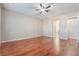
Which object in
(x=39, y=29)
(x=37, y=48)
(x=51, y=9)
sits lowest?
(x=37, y=48)

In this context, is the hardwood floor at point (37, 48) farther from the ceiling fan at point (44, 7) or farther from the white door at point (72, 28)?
the ceiling fan at point (44, 7)

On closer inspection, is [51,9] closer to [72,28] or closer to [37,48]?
[72,28]

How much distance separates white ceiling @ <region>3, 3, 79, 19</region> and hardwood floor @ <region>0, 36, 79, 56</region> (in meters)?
0.51

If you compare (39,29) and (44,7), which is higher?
(44,7)

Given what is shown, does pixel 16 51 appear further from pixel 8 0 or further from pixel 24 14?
pixel 8 0

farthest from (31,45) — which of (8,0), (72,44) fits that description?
(8,0)

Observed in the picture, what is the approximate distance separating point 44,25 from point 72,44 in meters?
0.64

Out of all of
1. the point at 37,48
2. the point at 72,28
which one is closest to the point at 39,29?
the point at 37,48

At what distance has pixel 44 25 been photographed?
189 cm

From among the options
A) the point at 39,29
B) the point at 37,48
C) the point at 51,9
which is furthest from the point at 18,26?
the point at 51,9

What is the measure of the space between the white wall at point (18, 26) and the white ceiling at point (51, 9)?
93 millimetres

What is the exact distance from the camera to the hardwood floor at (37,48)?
5.82 feet

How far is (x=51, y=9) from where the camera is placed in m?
1.82

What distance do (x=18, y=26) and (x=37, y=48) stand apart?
55cm
